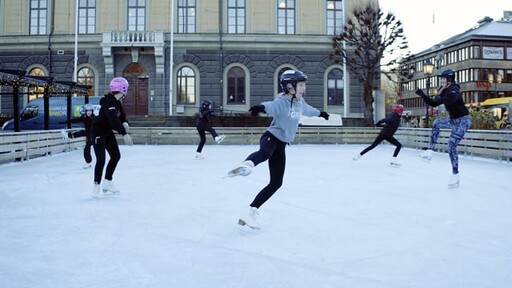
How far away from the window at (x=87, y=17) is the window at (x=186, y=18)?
6084 millimetres

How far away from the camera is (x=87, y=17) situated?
110 ft

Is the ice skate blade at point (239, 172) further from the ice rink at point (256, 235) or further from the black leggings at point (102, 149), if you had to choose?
the black leggings at point (102, 149)

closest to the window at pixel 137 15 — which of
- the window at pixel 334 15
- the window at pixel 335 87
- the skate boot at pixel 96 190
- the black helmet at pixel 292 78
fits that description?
the window at pixel 334 15

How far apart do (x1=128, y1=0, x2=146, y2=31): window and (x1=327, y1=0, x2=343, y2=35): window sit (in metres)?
13.1

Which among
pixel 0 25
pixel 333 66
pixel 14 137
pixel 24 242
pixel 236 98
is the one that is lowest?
pixel 24 242

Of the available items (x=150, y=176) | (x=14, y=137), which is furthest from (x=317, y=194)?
(x=14, y=137)

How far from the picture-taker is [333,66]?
33.5 metres

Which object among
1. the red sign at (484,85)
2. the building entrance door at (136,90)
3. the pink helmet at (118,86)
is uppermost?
the red sign at (484,85)

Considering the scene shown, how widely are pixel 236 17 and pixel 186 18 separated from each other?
11.5ft

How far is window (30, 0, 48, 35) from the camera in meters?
33.7

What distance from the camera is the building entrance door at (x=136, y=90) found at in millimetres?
33188

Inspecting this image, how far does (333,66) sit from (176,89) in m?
11.1

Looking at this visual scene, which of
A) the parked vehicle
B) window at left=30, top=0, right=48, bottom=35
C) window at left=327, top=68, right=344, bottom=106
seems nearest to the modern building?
window at left=327, top=68, right=344, bottom=106

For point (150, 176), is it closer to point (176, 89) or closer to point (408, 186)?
point (408, 186)
